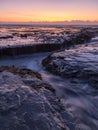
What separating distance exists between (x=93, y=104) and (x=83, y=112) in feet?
2.95

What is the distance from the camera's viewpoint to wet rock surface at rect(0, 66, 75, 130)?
590cm

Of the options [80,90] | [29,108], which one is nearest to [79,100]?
[80,90]

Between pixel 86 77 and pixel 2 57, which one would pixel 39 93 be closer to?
pixel 86 77

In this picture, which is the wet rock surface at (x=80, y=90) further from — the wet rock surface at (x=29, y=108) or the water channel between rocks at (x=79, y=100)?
the wet rock surface at (x=29, y=108)

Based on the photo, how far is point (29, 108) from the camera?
22.0 ft

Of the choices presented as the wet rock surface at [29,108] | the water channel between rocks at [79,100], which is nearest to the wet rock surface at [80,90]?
the water channel between rocks at [79,100]

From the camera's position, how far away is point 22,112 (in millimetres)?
6426

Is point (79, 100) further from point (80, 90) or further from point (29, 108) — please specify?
point (29, 108)

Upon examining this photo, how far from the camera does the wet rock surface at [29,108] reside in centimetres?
590

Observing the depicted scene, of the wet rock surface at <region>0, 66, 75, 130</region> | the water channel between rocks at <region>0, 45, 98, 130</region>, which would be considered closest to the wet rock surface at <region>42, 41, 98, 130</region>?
the water channel between rocks at <region>0, 45, 98, 130</region>

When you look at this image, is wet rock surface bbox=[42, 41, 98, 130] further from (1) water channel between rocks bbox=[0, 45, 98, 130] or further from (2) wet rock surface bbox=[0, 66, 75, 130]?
(2) wet rock surface bbox=[0, 66, 75, 130]

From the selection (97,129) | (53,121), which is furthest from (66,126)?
(97,129)

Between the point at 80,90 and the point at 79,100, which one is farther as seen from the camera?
the point at 80,90

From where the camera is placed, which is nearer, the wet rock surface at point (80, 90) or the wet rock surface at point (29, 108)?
the wet rock surface at point (29, 108)
